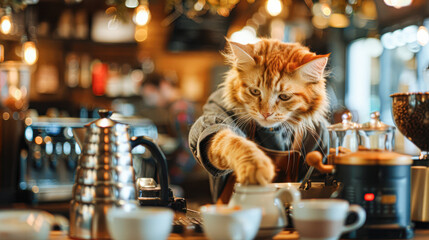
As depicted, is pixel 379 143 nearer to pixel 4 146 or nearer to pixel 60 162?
pixel 60 162

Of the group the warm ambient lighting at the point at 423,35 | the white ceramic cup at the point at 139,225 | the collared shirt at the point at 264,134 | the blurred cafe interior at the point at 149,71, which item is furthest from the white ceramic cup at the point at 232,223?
the warm ambient lighting at the point at 423,35

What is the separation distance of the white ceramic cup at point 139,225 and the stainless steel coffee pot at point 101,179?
0.56 feet

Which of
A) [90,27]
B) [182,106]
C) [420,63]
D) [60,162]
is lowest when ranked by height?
[60,162]

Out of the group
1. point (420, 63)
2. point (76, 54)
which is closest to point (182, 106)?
point (76, 54)

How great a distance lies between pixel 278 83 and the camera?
57.9 inches

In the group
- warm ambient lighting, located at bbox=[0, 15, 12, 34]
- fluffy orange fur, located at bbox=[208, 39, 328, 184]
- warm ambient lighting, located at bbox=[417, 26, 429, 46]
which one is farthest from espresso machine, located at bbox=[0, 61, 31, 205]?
warm ambient lighting, located at bbox=[417, 26, 429, 46]

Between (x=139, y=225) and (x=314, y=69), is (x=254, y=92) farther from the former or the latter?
(x=139, y=225)

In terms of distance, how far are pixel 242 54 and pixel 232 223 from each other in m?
0.68

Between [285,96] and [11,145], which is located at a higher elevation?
[285,96]

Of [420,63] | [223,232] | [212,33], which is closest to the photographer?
[223,232]

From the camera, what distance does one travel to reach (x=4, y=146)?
4004mm

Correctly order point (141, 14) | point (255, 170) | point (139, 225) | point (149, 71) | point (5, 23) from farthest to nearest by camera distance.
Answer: point (149, 71) → point (5, 23) → point (141, 14) → point (255, 170) → point (139, 225)

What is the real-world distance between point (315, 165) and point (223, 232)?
1.22 ft

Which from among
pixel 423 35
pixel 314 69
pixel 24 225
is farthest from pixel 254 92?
pixel 423 35
